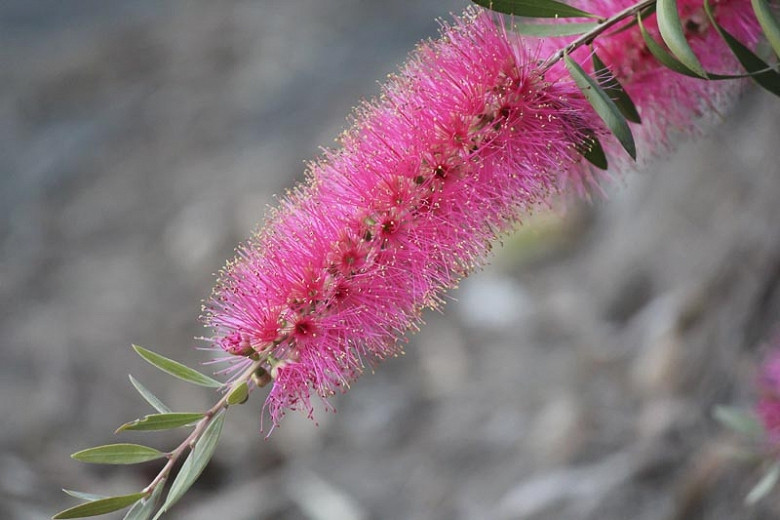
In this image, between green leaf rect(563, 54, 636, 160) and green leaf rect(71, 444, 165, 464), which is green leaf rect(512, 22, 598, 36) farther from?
green leaf rect(71, 444, 165, 464)

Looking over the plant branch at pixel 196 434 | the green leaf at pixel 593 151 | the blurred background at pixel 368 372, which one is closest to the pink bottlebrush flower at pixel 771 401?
the blurred background at pixel 368 372

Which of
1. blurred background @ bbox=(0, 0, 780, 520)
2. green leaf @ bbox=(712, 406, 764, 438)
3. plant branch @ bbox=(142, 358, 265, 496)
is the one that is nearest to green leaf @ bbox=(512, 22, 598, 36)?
blurred background @ bbox=(0, 0, 780, 520)

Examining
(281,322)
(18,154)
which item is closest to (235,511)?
(281,322)

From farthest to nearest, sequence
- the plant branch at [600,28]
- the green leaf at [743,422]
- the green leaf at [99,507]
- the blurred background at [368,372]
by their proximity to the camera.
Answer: the blurred background at [368,372] → the green leaf at [743,422] → the plant branch at [600,28] → the green leaf at [99,507]

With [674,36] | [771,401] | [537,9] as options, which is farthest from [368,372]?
[674,36]

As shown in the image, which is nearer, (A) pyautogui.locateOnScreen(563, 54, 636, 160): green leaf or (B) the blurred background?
(A) pyautogui.locateOnScreen(563, 54, 636, 160): green leaf

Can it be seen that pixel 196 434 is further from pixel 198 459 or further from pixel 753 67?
pixel 753 67

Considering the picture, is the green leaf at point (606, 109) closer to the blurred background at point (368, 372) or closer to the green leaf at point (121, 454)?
the blurred background at point (368, 372)
